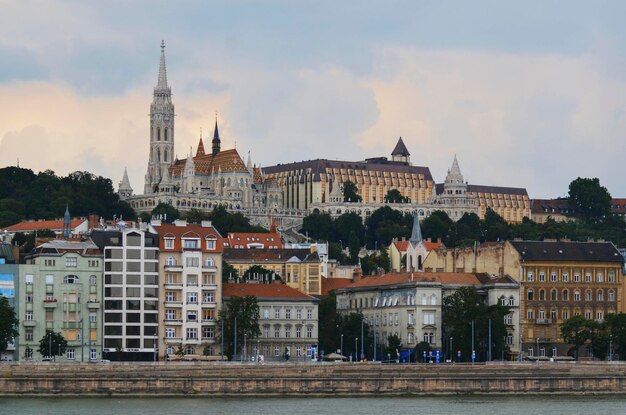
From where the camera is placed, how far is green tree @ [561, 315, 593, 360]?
400ft

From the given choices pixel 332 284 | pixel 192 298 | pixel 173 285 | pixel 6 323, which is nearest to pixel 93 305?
pixel 173 285

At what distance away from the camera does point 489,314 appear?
122812 millimetres

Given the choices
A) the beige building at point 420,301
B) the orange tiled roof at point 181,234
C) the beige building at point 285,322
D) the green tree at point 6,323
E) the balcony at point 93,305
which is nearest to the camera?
the green tree at point 6,323

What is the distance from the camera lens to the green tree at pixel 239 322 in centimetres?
11838

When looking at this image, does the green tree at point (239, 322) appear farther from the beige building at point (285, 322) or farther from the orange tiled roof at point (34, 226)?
the orange tiled roof at point (34, 226)

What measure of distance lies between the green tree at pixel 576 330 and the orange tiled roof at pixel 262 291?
16834 mm

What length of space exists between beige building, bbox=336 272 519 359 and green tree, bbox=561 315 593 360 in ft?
16.4

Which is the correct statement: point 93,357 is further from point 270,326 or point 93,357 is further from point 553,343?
point 553,343

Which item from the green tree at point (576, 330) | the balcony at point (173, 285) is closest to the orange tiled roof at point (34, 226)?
the balcony at point (173, 285)

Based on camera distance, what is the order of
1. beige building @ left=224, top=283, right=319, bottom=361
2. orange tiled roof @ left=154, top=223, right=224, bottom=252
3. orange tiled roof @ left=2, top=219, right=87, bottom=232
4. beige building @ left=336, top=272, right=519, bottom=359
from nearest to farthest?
1. orange tiled roof @ left=154, top=223, right=224, bottom=252
2. beige building @ left=224, top=283, right=319, bottom=361
3. beige building @ left=336, top=272, right=519, bottom=359
4. orange tiled roof @ left=2, top=219, right=87, bottom=232

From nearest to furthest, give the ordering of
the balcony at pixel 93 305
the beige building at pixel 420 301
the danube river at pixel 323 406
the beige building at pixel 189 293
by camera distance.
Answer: the danube river at pixel 323 406
the balcony at pixel 93 305
the beige building at pixel 189 293
the beige building at pixel 420 301

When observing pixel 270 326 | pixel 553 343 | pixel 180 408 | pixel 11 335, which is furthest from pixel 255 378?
pixel 553 343

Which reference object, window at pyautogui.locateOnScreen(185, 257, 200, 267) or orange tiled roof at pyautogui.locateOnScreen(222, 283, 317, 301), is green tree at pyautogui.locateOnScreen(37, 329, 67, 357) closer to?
window at pyautogui.locateOnScreen(185, 257, 200, 267)

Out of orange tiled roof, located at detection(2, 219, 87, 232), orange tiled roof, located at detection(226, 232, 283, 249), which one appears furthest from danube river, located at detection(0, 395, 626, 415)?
orange tiled roof, located at detection(226, 232, 283, 249)
